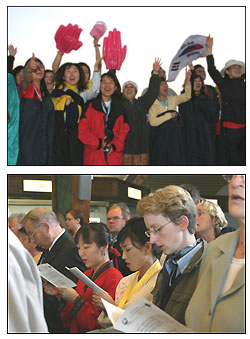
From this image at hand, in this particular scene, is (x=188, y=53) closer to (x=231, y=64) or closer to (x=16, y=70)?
(x=231, y=64)

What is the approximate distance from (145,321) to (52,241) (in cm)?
70

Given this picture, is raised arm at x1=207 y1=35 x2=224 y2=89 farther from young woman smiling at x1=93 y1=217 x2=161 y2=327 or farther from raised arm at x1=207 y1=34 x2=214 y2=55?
young woman smiling at x1=93 y1=217 x2=161 y2=327

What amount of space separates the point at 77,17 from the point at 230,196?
121cm

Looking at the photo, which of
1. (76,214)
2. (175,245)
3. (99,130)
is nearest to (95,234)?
(76,214)

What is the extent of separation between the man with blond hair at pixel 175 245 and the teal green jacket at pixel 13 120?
2.77 feet

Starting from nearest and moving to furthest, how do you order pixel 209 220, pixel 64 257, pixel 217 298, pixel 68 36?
1. pixel 217 298
2. pixel 209 220
3. pixel 64 257
4. pixel 68 36

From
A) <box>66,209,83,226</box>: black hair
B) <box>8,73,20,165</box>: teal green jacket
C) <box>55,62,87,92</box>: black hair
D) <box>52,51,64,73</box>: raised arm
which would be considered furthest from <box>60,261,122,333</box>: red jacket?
<box>52,51,64,73</box>: raised arm

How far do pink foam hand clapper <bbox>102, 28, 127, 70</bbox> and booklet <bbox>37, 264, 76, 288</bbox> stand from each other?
112cm

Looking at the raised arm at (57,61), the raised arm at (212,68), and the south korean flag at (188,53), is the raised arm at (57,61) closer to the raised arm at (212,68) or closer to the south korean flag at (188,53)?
the south korean flag at (188,53)

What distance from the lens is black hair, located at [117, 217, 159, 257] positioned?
236cm

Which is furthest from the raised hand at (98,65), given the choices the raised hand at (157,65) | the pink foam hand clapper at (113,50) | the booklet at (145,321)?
the booklet at (145,321)

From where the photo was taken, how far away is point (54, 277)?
8.20ft

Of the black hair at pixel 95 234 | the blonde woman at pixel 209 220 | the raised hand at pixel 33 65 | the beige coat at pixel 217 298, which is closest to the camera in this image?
the beige coat at pixel 217 298

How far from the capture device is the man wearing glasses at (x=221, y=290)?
6.55 ft
